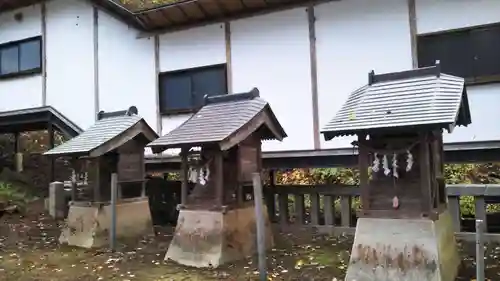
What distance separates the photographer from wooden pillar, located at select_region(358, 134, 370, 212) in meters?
6.31

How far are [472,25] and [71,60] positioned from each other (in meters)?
11.1

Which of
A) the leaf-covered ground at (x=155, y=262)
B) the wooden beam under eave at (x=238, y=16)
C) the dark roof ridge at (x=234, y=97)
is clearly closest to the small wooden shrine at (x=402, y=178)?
the leaf-covered ground at (x=155, y=262)

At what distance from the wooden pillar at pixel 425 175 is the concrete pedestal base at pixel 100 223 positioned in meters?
6.51

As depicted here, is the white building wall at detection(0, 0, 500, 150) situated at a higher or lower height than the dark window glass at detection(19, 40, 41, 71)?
lower

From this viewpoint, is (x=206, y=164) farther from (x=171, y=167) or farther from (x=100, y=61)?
(x=100, y=61)

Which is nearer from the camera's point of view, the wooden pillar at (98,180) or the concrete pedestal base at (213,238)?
the concrete pedestal base at (213,238)

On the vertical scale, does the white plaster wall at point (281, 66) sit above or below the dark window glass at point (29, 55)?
below

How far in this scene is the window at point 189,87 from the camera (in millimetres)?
11727

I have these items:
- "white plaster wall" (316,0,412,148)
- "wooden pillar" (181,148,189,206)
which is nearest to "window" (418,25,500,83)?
"white plaster wall" (316,0,412,148)

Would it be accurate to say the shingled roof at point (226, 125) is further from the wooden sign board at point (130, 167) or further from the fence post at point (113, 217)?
the wooden sign board at point (130, 167)

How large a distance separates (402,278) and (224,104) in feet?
14.4

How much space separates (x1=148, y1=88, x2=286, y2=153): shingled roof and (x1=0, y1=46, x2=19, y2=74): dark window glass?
9.54 metres

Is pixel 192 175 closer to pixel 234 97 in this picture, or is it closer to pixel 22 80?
pixel 234 97

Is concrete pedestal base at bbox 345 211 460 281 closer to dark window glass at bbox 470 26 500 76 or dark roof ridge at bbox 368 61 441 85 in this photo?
dark roof ridge at bbox 368 61 441 85
